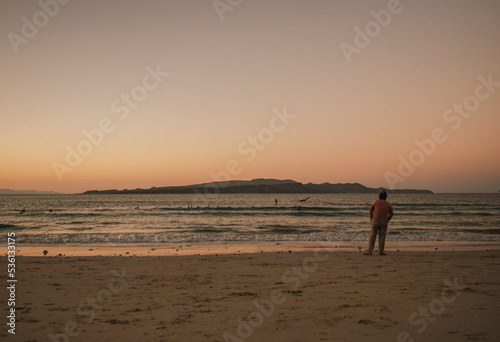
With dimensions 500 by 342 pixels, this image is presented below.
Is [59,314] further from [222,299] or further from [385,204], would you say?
[385,204]

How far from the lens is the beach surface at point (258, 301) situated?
15.3 feet

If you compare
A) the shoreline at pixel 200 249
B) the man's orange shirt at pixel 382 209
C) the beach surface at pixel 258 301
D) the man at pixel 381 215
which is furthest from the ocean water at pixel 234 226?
the beach surface at pixel 258 301

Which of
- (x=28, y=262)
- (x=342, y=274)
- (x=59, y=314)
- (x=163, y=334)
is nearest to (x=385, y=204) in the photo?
(x=342, y=274)

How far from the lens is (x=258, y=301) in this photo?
20.1 feet

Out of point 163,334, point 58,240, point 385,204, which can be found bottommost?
point 58,240

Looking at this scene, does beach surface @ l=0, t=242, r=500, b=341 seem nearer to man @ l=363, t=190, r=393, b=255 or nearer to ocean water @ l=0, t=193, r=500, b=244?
man @ l=363, t=190, r=393, b=255

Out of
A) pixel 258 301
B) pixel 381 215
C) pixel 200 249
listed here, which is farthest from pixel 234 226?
pixel 258 301

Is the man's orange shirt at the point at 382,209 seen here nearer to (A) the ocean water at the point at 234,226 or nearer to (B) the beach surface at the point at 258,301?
(B) the beach surface at the point at 258,301

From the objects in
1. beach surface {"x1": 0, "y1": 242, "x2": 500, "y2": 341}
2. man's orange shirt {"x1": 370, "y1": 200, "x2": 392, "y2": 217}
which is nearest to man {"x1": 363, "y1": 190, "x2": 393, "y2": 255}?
man's orange shirt {"x1": 370, "y1": 200, "x2": 392, "y2": 217}

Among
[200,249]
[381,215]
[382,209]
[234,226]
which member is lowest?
[234,226]

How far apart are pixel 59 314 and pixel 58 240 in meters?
15.3

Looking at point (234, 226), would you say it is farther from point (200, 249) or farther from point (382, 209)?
point (382, 209)

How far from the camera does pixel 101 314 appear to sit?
551 centimetres

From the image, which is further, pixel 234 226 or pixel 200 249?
pixel 234 226
